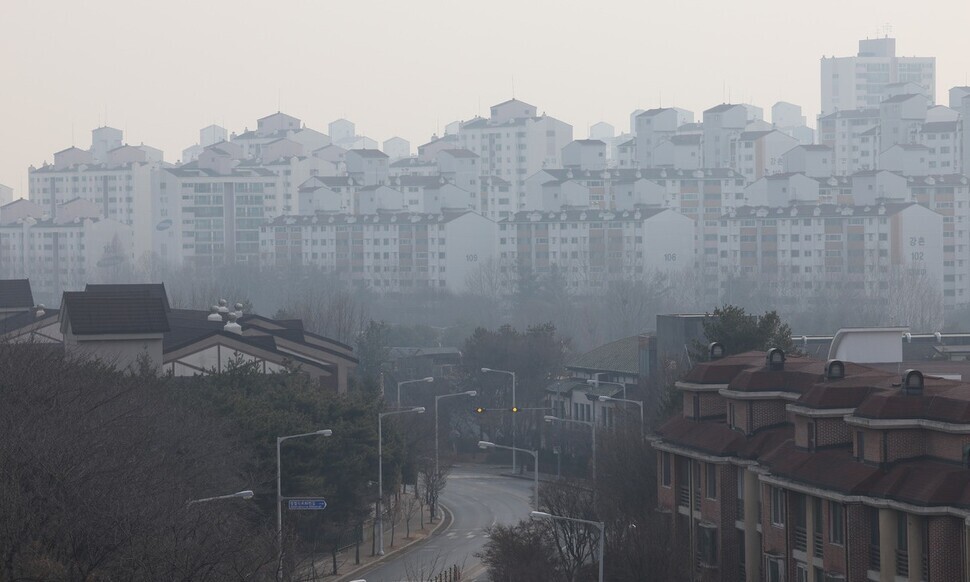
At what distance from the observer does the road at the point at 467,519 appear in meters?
32.8

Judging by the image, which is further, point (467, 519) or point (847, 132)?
point (847, 132)

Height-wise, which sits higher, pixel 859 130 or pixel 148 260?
pixel 859 130

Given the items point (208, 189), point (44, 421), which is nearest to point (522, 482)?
point (44, 421)

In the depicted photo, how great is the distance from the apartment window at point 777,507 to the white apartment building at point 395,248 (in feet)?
307

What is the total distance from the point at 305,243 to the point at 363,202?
276 inches

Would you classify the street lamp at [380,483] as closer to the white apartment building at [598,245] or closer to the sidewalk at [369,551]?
the sidewalk at [369,551]

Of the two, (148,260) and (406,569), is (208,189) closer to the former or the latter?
(148,260)

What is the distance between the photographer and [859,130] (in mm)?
153125

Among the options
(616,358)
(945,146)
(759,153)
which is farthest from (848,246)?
(616,358)

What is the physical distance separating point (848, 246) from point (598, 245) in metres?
18.1

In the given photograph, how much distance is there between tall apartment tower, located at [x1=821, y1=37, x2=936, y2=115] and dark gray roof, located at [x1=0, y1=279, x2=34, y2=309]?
465ft

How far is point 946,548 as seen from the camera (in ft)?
68.0

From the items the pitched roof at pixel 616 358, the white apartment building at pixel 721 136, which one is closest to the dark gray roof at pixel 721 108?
the white apartment building at pixel 721 136

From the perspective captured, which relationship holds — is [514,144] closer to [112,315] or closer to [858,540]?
[112,315]
